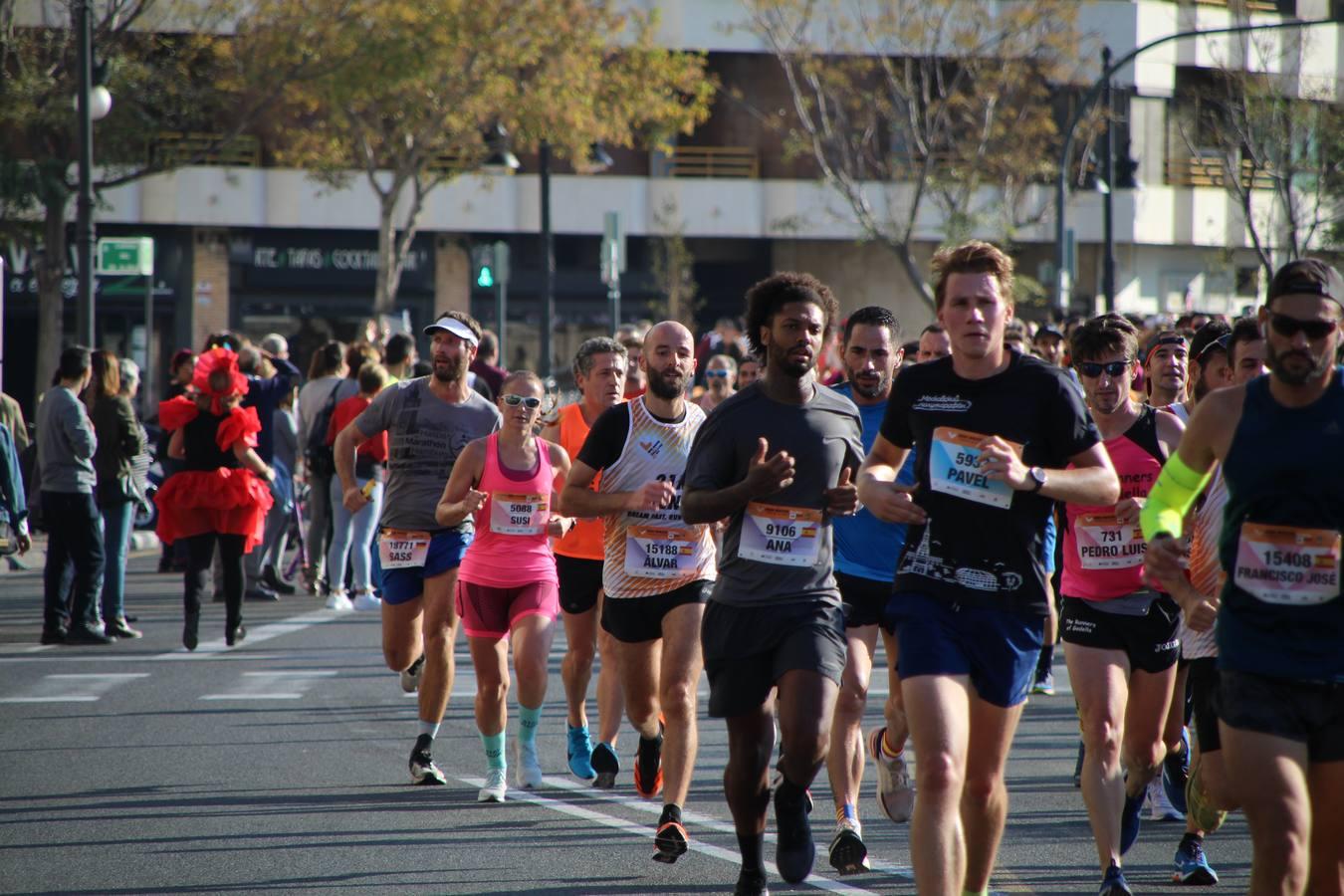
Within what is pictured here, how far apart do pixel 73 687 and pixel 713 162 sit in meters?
34.5

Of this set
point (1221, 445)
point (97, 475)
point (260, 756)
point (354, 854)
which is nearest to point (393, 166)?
point (97, 475)

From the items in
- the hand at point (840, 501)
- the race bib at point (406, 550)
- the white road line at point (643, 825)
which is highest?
the hand at point (840, 501)

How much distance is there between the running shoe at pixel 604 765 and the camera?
28.9 feet

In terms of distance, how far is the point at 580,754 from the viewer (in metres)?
8.97

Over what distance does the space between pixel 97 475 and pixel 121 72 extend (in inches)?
692

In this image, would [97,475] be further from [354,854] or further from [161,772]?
[354,854]

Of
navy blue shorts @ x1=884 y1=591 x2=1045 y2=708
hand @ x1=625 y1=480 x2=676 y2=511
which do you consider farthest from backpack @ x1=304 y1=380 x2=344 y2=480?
navy blue shorts @ x1=884 y1=591 x2=1045 y2=708

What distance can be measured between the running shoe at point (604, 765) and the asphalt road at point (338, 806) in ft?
0.42

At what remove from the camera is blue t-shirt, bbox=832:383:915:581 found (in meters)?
7.71

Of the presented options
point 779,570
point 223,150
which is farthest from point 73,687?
point 223,150

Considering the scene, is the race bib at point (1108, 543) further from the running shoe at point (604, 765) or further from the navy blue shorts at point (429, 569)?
the navy blue shorts at point (429, 569)

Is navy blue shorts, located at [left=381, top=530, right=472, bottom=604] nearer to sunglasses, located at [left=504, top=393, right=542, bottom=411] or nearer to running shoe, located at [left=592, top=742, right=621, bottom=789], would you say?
sunglasses, located at [left=504, top=393, right=542, bottom=411]

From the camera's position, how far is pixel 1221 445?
5000 millimetres

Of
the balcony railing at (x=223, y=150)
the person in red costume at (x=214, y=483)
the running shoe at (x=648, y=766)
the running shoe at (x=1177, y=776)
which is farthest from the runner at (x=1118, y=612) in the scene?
the balcony railing at (x=223, y=150)
